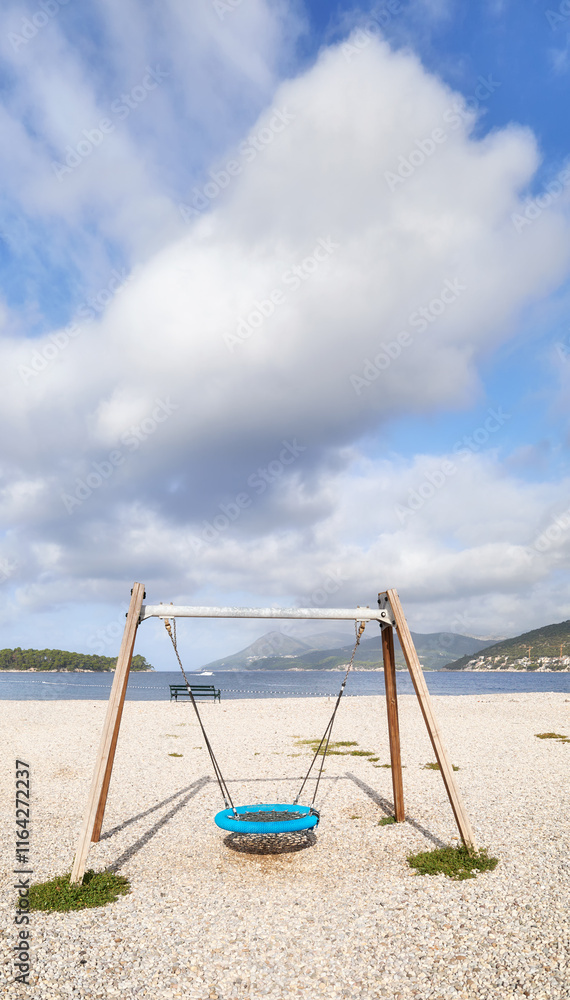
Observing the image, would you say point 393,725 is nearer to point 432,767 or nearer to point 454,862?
point 454,862

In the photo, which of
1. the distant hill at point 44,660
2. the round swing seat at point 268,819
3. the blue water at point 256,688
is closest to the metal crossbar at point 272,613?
the round swing seat at point 268,819

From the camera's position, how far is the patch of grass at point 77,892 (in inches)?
234

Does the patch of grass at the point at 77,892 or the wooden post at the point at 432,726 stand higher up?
the wooden post at the point at 432,726

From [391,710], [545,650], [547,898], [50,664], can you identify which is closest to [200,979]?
[547,898]

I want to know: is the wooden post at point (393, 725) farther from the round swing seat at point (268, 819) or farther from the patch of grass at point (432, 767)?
the patch of grass at point (432, 767)

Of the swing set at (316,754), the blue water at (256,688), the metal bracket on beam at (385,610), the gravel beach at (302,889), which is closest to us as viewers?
the gravel beach at (302,889)

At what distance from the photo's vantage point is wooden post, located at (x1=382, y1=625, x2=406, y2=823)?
8.79 m

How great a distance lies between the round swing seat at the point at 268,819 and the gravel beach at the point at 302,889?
1.58 ft

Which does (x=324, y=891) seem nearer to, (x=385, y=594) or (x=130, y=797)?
(x=385, y=594)

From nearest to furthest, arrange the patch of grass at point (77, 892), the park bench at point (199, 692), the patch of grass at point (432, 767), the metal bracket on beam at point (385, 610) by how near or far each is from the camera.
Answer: the patch of grass at point (77, 892)
the metal bracket on beam at point (385, 610)
the patch of grass at point (432, 767)
the park bench at point (199, 692)

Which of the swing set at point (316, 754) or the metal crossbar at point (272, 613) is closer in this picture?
the swing set at point (316, 754)

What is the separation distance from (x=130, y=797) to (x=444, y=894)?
6746 millimetres

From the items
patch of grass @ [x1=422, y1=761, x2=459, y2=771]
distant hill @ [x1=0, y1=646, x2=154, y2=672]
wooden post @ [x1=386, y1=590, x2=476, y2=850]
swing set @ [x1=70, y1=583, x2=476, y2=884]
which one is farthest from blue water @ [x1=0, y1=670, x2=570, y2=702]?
distant hill @ [x1=0, y1=646, x2=154, y2=672]

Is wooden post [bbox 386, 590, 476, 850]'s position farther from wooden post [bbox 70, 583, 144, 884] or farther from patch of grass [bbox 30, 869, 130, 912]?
patch of grass [bbox 30, 869, 130, 912]
